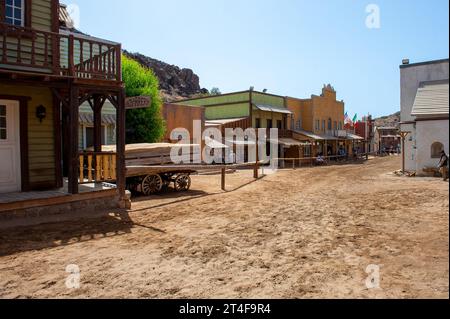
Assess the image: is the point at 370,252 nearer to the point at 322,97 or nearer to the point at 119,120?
the point at 119,120

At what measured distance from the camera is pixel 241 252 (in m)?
5.77

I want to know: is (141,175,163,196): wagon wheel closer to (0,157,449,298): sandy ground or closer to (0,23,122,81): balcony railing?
(0,157,449,298): sandy ground

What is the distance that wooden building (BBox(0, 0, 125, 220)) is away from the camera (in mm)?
8492

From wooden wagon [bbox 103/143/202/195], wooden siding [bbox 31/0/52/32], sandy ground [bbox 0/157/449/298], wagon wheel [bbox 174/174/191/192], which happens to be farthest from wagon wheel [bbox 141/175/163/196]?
wooden siding [bbox 31/0/52/32]

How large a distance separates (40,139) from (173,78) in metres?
60.1

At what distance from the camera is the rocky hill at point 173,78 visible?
63469 mm

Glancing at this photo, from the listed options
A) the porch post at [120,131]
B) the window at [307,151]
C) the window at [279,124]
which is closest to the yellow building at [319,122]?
the window at [307,151]

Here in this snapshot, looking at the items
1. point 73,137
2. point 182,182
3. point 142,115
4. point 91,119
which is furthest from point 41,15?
point 142,115

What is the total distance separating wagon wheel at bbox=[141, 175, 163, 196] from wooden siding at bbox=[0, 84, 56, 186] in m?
3.59

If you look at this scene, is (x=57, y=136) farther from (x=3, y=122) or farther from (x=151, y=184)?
(x=151, y=184)

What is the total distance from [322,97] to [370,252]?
34080 mm

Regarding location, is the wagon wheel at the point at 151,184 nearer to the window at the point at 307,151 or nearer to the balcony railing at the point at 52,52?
the balcony railing at the point at 52,52
